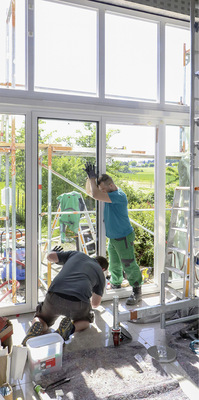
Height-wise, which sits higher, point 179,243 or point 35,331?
point 179,243

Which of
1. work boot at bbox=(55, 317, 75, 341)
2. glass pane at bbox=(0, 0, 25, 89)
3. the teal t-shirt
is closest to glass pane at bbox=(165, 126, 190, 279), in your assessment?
the teal t-shirt

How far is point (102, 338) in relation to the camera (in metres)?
2.76

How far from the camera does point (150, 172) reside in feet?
12.5

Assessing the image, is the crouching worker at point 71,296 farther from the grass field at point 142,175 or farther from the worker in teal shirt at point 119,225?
the grass field at point 142,175

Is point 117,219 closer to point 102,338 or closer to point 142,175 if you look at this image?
point 142,175

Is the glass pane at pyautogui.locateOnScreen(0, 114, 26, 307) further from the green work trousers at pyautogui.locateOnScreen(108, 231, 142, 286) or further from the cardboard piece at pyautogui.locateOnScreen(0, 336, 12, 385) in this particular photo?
the cardboard piece at pyautogui.locateOnScreen(0, 336, 12, 385)

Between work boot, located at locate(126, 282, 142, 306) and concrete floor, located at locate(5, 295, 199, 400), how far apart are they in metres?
0.08

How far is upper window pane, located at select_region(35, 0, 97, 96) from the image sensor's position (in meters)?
3.14

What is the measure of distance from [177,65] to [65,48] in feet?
4.72

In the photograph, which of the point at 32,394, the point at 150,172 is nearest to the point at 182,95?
the point at 150,172

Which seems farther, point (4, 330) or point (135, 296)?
point (135, 296)

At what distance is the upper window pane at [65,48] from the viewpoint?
123 inches

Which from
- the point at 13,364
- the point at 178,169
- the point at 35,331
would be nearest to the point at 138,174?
the point at 178,169

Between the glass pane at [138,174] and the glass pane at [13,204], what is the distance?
987mm
